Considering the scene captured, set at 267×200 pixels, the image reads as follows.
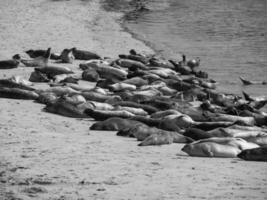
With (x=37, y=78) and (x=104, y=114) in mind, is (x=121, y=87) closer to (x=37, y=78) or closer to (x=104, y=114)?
(x=37, y=78)

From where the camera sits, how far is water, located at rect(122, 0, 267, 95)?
16469 millimetres

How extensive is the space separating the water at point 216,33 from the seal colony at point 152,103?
5.08ft

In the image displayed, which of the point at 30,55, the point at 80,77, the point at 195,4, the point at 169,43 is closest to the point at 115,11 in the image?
the point at 195,4

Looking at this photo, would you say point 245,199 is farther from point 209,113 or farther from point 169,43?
point 169,43

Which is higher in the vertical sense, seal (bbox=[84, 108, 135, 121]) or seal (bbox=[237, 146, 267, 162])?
seal (bbox=[237, 146, 267, 162])

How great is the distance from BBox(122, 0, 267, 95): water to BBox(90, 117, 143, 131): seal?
5339mm

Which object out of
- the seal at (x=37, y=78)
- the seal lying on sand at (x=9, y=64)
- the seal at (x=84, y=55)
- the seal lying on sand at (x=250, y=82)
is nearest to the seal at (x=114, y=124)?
the seal at (x=37, y=78)

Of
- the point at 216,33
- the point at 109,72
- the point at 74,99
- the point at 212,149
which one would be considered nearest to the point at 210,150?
the point at 212,149

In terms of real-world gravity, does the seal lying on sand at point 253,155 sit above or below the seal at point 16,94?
above

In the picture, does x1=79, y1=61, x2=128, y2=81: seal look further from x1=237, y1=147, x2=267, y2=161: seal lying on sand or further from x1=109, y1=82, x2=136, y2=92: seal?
x1=237, y1=147, x2=267, y2=161: seal lying on sand

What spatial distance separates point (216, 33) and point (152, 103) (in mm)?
12285

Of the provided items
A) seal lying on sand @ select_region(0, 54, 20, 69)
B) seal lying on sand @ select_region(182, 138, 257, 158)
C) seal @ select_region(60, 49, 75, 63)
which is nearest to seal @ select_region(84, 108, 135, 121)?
seal lying on sand @ select_region(182, 138, 257, 158)

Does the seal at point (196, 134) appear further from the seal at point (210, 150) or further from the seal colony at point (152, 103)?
the seal at point (210, 150)

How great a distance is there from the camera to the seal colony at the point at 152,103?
8000mm
